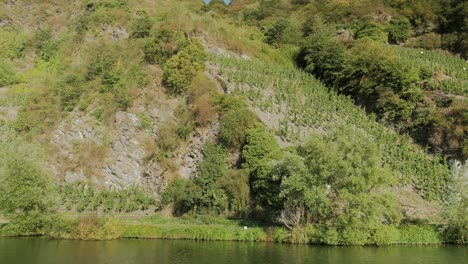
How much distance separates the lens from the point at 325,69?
1919 inches

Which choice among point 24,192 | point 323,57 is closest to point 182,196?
point 24,192

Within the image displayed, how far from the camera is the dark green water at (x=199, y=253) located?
20.1 m

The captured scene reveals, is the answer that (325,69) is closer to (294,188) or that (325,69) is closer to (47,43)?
(294,188)

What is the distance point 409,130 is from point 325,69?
1320cm

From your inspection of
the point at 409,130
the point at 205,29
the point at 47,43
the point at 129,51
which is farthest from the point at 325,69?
the point at 47,43

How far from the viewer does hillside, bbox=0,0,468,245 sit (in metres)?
26.1

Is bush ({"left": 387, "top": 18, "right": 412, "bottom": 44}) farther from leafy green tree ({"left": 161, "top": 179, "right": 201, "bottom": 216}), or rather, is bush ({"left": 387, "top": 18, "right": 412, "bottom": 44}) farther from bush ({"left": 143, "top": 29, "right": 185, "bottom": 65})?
leafy green tree ({"left": 161, "top": 179, "right": 201, "bottom": 216})

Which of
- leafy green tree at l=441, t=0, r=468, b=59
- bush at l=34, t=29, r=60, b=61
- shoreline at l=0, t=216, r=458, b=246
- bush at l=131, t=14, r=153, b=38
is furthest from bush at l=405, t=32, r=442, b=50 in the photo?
bush at l=34, t=29, r=60, b=61

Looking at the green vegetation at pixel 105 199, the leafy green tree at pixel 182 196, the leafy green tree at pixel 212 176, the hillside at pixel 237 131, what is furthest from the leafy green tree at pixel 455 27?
the green vegetation at pixel 105 199

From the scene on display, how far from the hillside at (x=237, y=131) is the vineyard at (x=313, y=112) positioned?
173 mm

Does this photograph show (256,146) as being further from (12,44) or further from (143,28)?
(12,44)

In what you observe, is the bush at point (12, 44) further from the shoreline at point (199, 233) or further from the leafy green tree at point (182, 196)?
the leafy green tree at point (182, 196)

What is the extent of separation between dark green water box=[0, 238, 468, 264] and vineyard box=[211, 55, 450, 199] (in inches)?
457

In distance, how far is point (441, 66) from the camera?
159ft
